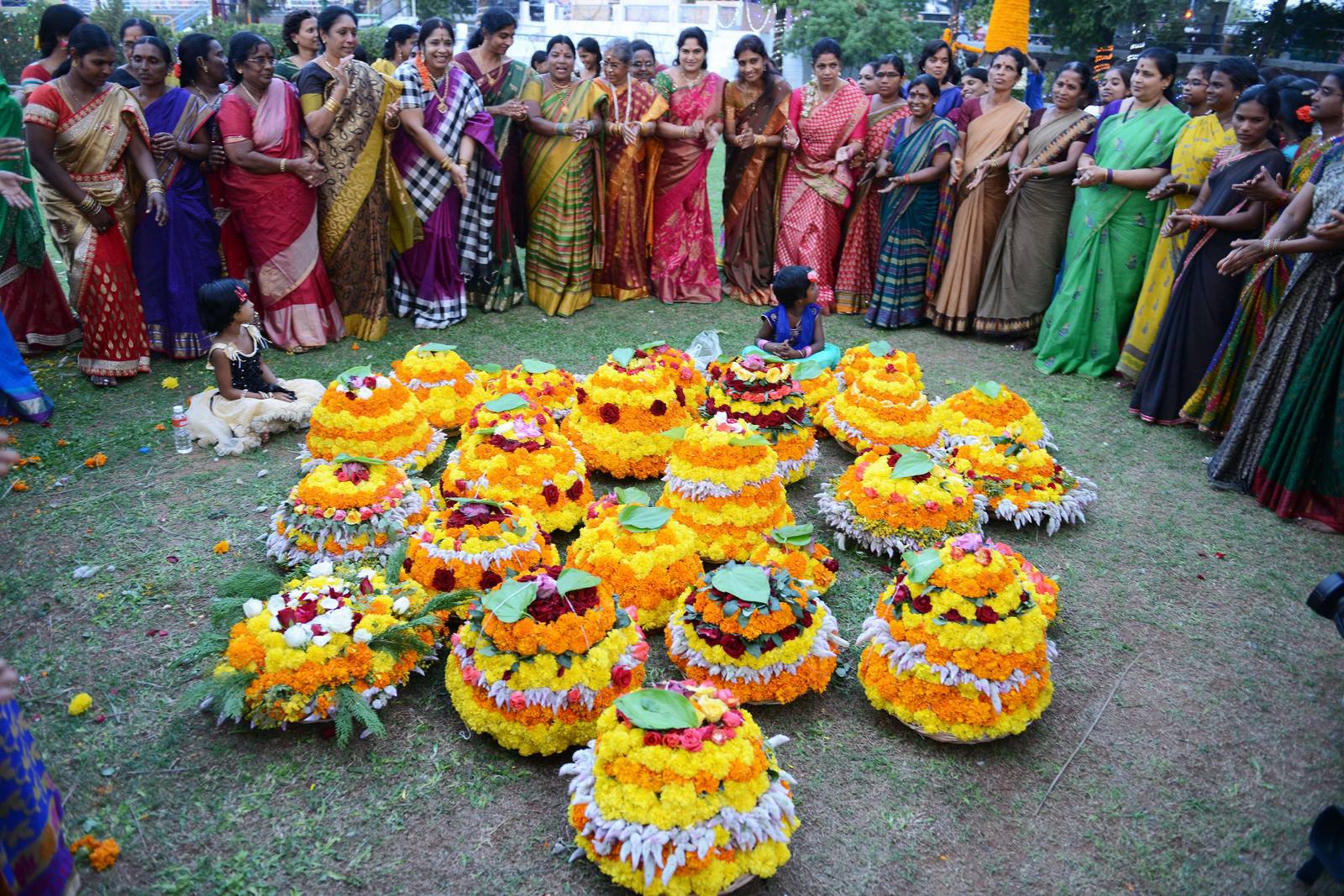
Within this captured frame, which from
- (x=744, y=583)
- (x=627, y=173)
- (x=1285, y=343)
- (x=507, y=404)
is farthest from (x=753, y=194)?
(x=744, y=583)

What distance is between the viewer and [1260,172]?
5223 mm

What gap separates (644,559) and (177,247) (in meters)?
4.84

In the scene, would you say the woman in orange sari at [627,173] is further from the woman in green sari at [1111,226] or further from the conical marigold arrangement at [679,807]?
the conical marigold arrangement at [679,807]

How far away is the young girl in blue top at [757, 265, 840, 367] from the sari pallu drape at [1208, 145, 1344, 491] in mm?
2529

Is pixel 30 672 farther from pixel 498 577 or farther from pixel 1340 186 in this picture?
pixel 1340 186

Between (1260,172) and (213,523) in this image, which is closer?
(213,523)

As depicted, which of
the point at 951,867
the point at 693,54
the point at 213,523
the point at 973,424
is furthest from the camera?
the point at 693,54

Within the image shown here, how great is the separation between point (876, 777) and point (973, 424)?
2.59m

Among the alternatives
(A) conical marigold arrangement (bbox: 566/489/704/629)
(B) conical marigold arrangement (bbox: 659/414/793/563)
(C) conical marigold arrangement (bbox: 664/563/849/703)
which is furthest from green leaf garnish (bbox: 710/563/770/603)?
(B) conical marigold arrangement (bbox: 659/414/793/563)

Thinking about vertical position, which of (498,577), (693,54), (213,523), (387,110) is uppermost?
(693,54)

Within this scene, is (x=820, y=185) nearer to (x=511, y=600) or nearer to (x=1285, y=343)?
(x=1285, y=343)

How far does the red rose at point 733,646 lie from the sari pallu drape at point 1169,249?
15.2 ft

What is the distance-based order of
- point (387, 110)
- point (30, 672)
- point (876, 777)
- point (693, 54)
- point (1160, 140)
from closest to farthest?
point (876, 777)
point (30, 672)
point (1160, 140)
point (387, 110)
point (693, 54)

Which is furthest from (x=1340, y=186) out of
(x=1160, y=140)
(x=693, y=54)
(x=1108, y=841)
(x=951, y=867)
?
(x=693, y=54)
